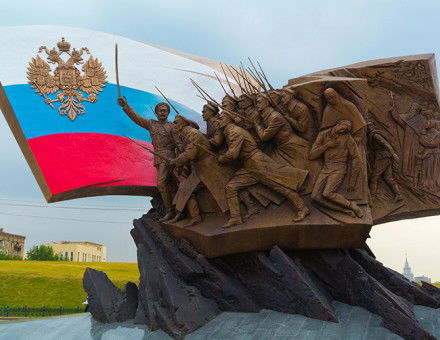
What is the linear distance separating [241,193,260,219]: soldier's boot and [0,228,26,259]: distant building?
108 feet

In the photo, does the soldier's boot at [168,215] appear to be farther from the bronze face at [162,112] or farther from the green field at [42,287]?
the green field at [42,287]

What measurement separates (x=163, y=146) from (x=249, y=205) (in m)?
2.41

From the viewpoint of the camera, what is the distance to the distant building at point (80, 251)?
42969mm

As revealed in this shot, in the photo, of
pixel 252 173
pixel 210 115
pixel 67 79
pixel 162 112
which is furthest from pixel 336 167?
pixel 67 79

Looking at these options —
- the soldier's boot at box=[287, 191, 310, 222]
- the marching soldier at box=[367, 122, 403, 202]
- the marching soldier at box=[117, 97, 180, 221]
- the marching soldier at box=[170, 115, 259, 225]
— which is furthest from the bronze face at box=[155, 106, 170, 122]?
the marching soldier at box=[367, 122, 403, 202]

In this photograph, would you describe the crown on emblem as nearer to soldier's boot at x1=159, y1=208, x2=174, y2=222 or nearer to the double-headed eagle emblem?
the double-headed eagle emblem

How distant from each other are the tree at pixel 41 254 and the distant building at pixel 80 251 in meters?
2.12

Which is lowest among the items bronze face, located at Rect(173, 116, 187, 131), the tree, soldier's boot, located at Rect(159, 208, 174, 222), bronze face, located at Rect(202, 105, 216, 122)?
the tree

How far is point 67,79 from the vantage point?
40.9 ft

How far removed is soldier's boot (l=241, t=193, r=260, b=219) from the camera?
945 cm

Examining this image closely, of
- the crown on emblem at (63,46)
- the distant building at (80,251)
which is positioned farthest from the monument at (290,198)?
the distant building at (80,251)

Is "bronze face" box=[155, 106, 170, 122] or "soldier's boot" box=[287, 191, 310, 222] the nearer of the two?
"soldier's boot" box=[287, 191, 310, 222]

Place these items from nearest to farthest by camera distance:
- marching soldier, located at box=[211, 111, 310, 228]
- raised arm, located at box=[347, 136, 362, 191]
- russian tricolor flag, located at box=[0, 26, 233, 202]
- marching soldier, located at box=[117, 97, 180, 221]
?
1. raised arm, located at box=[347, 136, 362, 191]
2. marching soldier, located at box=[211, 111, 310, 228]
3. marching soldier, located at box=[117, 97, 180, 221]
4. russian tricolor flag, located at box=[0, 26, 233, 202]

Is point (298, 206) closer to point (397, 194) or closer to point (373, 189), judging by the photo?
point (373, 189)
